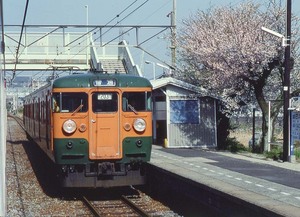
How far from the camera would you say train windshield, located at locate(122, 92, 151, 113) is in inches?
545

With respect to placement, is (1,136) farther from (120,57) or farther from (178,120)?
(120,57)

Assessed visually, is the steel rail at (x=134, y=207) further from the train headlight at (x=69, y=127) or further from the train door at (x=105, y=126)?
the train headlight at (x=69, y=127)

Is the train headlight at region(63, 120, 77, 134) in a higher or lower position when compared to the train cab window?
lower

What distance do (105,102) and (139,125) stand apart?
91cm

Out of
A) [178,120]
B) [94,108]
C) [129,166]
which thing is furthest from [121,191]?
[178,120]

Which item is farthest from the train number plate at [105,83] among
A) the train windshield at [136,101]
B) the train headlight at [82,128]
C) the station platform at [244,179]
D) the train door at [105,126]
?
the station platform at [244,179]

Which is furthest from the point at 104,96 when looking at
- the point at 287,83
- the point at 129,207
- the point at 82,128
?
the point at 287,83

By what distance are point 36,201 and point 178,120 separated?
9521 mm

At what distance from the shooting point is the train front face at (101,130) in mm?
13398

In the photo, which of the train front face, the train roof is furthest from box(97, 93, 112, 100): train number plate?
the train roof

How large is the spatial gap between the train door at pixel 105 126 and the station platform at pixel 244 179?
1.33 metres

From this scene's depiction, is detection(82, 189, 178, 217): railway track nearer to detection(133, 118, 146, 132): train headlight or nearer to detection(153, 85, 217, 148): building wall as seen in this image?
detection(133, 118, 146, 132): train headlight

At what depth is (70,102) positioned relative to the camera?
536 inches

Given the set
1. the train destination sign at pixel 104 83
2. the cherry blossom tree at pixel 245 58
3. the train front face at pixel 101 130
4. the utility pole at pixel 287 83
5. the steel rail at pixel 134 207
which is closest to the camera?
the steel rail at pixel 134 207
